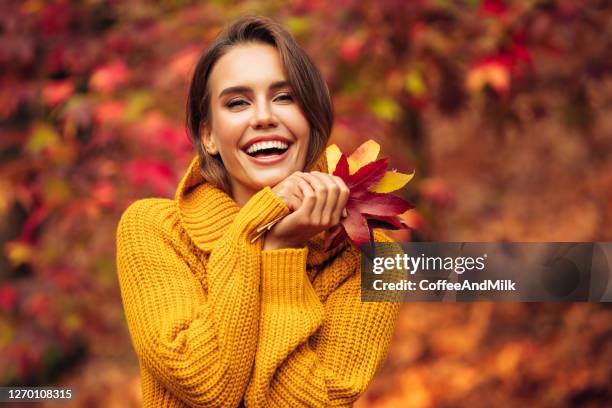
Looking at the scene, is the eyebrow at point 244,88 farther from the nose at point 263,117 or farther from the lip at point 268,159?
the lip at point 268,159

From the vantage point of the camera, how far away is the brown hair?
195 cm

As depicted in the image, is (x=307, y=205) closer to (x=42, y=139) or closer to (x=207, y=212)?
(x=207, y=212)

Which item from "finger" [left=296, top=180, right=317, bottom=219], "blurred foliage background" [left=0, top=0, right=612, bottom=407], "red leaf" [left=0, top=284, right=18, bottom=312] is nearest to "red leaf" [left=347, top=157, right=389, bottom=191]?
"finger" [left=296, top=180, right=317, bottom=219]

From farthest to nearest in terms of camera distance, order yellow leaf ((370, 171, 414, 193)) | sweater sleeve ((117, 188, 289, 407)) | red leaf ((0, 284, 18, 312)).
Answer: red leaf ((0, 284, 18, 312)), yellow leaf ((370, 171, 414, 193)), sweater sleeve ((117, 188, 289, 407))

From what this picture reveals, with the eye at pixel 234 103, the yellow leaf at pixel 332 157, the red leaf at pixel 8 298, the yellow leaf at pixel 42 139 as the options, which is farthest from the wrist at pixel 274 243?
the red leaf at pixel 8 298

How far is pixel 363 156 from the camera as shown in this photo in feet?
6.32

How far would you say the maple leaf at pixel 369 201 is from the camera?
182 cm

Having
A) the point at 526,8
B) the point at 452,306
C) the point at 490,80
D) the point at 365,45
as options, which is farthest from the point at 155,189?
the point at 452,306

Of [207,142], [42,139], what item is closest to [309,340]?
[207,142]

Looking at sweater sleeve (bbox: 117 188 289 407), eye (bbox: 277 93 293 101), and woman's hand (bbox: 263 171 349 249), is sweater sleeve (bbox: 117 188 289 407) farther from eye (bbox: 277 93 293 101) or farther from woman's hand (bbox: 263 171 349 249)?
eye (bbox: 277 93 293 101)

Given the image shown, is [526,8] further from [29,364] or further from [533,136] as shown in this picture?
[533,136]

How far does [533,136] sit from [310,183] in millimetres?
6481

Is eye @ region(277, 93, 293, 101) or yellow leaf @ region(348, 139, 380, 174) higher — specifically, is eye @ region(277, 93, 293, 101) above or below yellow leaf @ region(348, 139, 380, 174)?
above

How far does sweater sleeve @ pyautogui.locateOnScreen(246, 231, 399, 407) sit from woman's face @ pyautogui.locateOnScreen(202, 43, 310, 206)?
21 centimetres
